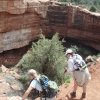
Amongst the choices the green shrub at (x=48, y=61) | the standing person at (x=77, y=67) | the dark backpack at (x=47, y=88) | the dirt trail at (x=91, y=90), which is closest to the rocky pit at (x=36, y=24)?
the green shrub at (x=48, y=61)

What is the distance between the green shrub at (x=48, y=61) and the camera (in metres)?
11.1

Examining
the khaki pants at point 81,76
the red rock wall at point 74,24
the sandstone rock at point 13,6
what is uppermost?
the sandstone rock at point 13,6

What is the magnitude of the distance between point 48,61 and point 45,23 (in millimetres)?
11405

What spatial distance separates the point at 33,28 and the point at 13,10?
2935 mm

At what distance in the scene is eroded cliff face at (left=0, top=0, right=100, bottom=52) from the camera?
64.7 feet

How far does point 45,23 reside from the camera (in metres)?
22.4

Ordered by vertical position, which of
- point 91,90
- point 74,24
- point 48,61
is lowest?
point 74,24

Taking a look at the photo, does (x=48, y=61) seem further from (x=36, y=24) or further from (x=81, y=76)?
(x=36, y=24)

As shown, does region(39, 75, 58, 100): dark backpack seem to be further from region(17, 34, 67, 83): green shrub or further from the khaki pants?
region(17, 34, 67, 83): green shrub

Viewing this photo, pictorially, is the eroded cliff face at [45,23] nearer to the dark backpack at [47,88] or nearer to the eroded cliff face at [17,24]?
the eroded cliff face at [17,24]

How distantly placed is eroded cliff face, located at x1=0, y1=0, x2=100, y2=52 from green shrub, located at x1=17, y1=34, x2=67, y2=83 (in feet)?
26.8

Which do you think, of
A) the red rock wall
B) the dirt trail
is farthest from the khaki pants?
the red rock wall

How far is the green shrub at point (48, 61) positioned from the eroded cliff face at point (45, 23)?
8175 mm

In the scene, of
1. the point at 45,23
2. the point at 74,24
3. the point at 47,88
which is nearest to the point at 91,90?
the point at 47,88
